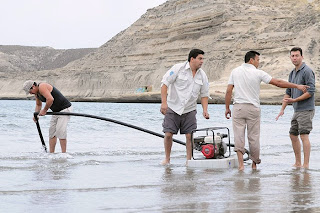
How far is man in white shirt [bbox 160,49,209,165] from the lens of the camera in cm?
837

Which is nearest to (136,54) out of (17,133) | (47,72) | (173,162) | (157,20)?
(157,20)

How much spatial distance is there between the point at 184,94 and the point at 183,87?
0.32 ft

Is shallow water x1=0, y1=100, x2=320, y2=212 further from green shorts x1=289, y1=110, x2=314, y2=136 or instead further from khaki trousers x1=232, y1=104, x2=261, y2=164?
green shorts x1=289, y1=110, x2=314, y2=136

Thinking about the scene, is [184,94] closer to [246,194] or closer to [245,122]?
[245,122]

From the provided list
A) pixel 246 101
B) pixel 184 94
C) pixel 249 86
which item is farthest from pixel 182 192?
pixel 184 94

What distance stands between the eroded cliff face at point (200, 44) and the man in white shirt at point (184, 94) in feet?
198

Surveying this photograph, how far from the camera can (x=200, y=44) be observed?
8994cm

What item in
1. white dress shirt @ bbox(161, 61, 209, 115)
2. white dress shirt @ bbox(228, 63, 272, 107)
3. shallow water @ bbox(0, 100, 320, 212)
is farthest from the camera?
white dress shirt @ bbox(161, 61, 209, 115)

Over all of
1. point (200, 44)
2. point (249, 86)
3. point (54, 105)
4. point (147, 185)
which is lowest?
point (147, 185)

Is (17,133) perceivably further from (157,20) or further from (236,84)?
(157,20)

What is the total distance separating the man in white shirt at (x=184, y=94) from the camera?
8.37 meters

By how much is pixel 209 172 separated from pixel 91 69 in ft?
329

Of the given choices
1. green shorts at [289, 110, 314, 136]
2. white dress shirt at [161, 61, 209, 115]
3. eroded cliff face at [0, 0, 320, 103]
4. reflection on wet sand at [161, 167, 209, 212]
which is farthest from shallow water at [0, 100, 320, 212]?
eroded cliff face at [0, 0, 320, 103]

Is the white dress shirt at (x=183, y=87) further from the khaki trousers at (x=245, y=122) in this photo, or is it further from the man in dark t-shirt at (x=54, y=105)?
the man in dark t-shirt at (x=54, y=105)
